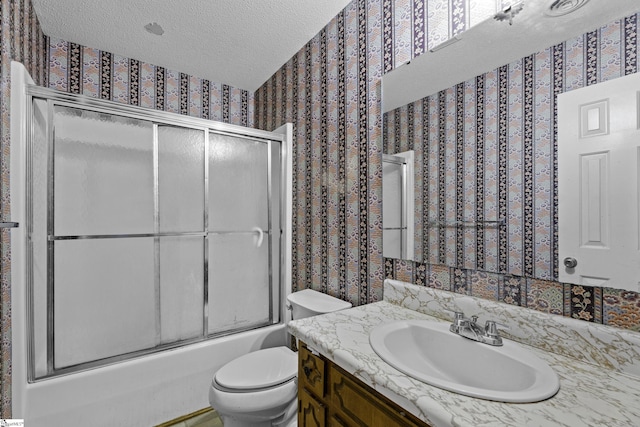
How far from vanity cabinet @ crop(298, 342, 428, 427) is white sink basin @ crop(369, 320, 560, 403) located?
0.10 m

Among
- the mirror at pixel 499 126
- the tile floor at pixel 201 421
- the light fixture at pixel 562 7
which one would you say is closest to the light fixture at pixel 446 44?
the mirror at pixel 499 126

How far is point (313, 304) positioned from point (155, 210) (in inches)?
44.1

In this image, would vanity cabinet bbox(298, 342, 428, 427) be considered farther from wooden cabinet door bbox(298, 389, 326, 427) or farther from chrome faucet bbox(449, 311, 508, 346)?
chrome faucet bbox(449, 311, 508, 346)

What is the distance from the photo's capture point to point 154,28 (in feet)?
6.32

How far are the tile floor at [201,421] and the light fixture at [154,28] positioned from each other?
2.49m

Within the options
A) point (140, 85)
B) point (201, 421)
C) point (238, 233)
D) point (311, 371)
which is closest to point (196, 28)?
point (140, 85)

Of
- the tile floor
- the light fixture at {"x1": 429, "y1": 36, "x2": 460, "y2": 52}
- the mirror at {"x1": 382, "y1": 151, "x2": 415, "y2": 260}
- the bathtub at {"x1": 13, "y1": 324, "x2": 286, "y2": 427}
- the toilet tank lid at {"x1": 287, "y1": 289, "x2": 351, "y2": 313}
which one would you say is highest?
the light fixture at {"x1": 429, "y1": 36, "x2": 460, "y2": 52}

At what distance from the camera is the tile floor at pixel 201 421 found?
1.84 metres

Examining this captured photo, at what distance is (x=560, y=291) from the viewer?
0.90 metres

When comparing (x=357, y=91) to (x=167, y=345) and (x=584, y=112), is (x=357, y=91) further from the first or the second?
(x=167, y=345)

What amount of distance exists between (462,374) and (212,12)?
2190mm

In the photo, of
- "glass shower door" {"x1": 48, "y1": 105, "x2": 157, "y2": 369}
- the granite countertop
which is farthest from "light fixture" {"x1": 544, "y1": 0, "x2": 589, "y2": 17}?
"glass shower door" {"x1": 48, "y1": 105, "x2": 157, "y2": 369}

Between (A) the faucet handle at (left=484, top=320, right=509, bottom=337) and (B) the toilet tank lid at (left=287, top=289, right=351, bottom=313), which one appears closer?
(A) the faucet handle at (left=484, top=320, right=509, bottom=337)

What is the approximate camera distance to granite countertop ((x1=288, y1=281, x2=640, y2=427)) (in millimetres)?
594
